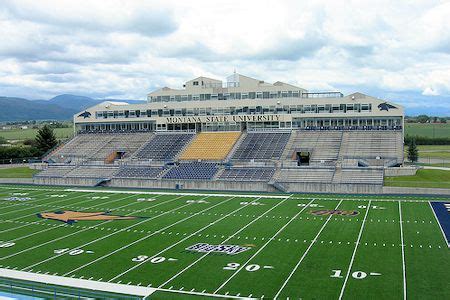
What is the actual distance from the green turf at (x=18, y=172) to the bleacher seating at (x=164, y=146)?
43.3 ft

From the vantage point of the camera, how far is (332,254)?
81.8 ft

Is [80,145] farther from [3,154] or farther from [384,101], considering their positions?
[384,101]

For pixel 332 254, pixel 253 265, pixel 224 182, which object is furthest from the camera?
pixel 224 182

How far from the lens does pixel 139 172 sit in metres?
56.6

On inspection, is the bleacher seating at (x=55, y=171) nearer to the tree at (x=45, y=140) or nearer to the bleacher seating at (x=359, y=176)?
the tree at (x=45, y=140)

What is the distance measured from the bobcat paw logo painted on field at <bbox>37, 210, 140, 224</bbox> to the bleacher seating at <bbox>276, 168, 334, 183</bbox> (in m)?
19.3

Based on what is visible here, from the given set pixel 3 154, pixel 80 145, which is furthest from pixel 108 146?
pixel 3 154

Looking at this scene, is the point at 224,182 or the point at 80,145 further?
the point at 80,145

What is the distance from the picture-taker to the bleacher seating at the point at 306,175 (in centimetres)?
4923

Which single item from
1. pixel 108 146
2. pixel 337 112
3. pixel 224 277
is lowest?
pixel 224 277

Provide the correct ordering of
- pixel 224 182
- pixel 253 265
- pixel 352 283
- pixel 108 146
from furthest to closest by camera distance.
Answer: pixel 108 146, pixel 224 182, pixel 253 265, pixel 352 283

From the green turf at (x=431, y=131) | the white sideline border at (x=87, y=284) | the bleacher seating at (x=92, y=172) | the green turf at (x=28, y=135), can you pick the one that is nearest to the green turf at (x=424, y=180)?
the bleacher seating at (x=92, y=172)

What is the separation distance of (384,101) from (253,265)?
4182 centimetres

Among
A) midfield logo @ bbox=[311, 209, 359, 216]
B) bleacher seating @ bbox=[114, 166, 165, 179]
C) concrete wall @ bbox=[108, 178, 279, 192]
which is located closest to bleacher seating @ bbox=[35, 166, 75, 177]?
bleacher seating @ bbox=[114, 166, 165, 179]
